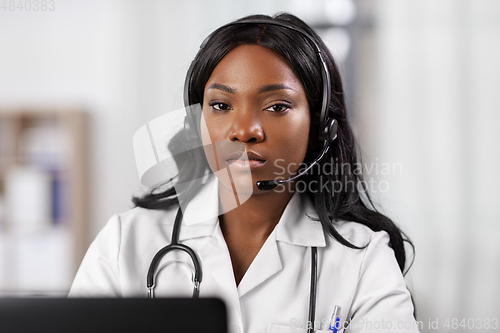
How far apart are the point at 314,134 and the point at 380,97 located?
27.7 inches

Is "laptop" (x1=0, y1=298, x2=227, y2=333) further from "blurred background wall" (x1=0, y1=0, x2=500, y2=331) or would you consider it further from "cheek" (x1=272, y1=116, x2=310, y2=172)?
"blurred background wall" (x1=0, y1=0, x2=500, y2=331)

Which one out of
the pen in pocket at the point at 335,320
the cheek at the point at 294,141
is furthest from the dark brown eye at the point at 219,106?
the pen in pocket at the point at 335,320

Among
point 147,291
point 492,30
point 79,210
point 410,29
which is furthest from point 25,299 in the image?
point 492,30

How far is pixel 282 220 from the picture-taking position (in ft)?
2.89

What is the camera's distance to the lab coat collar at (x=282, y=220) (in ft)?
2.79

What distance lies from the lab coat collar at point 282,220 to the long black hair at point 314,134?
0.03 meters

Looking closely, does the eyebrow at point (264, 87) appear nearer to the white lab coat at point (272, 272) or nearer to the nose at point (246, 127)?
the nose at point (246, 127)

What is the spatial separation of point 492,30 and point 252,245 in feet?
3.91

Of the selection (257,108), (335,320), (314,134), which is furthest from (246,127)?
(335,320)

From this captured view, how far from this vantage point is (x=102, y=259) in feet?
2.77

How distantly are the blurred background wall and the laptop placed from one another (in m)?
1.00

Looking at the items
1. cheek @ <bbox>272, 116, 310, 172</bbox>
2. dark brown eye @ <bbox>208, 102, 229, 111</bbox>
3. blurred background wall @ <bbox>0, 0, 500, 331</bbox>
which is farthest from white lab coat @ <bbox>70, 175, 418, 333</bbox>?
blurred background wall @ <bbox>0, 0, 500, 331</bbox>

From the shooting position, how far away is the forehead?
2.53 feet

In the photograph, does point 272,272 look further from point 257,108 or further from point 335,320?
point 257,108
